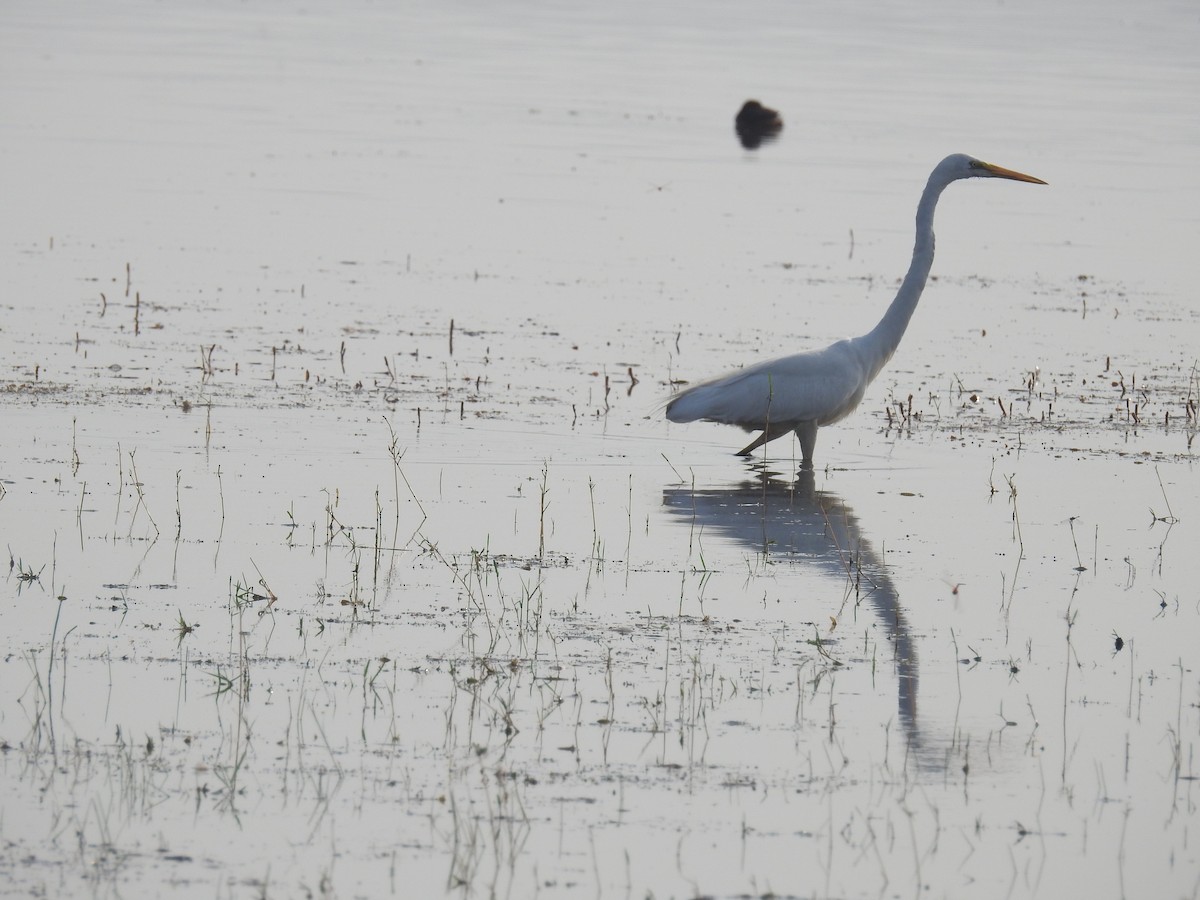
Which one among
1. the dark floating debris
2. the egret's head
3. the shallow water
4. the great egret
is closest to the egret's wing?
the great egret

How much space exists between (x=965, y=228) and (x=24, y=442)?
1228 centimetres

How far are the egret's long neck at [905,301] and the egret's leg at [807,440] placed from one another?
0.63 metres

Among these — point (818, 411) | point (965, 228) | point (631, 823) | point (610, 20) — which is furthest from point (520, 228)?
point (610, 20)

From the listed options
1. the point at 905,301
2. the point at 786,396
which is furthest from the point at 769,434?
the point at 905,301

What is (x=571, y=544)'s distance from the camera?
26.3ft

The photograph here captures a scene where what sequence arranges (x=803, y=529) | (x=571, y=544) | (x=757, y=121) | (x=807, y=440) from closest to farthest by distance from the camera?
(x=571, y=544) < (x=803, y=529) < (x=807, y=440) < (x=757, y=121)

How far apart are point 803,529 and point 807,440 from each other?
1553 millimetres

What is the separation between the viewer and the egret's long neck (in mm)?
10586

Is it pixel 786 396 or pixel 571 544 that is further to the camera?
pixel 786 396

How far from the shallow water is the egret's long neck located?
0.45 meters

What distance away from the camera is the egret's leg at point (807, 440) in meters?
10.1

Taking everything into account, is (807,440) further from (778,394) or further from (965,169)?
(965,169)

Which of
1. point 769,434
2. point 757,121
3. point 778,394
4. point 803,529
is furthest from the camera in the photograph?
point 757,121

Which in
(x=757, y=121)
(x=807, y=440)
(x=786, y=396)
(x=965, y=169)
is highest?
(x=757, y=121)
